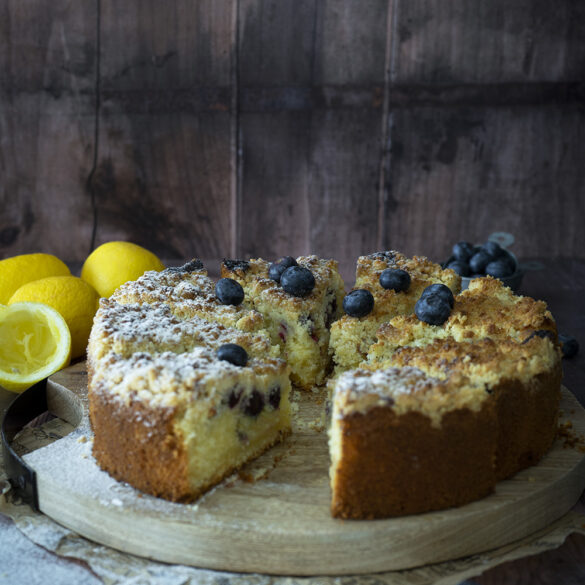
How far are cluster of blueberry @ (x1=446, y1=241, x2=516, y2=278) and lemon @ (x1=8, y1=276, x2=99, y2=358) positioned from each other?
256 cm

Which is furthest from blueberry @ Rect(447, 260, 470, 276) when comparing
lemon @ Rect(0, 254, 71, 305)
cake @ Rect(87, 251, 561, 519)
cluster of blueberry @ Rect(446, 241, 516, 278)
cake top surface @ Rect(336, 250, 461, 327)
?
lemon @ Rect(0, 254, 71, 305)

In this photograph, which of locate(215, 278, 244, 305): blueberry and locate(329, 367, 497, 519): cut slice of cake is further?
locate(215, 278, 244, 305): blueberry

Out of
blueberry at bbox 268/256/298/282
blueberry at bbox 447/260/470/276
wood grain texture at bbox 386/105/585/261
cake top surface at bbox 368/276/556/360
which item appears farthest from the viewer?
Result: wood grain texture at bbox 386/105/585/261

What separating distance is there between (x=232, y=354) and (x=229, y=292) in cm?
77

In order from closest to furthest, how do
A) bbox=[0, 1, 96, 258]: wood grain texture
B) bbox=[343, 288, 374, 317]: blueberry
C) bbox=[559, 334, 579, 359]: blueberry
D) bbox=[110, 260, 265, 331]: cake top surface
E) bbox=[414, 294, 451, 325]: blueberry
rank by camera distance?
1. bbox=[414, 294, 451, 325]: blueberry
2. bbox=[110, 260, 265, 331]: cake top surface
3. bbox=[343, 288, 374, 317]: blueberry
4. bbox=[559, 334, 579, 359]: blueberry
5. bbox=[0, 1, 96, 258]: wood grain texture

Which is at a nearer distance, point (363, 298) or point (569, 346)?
point (363, 298)

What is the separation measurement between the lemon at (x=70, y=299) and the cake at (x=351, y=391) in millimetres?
468

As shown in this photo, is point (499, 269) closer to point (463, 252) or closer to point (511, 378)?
point (463, 252)

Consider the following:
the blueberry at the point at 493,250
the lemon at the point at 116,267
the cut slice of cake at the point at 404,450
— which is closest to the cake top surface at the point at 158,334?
the cut slice of cake at the point at 404,450

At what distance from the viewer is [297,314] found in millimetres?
4027

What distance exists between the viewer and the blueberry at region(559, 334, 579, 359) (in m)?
4.65

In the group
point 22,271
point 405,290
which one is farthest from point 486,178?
point 22,271

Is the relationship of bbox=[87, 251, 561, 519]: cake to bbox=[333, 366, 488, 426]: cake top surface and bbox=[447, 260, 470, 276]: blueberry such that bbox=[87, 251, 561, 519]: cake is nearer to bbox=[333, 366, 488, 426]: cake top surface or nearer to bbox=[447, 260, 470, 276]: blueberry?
bbox=[333, 366, 488, 426]: cake top surface

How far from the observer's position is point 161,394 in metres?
2.98
